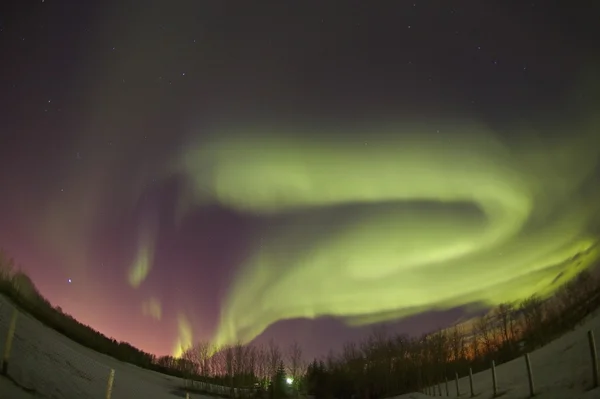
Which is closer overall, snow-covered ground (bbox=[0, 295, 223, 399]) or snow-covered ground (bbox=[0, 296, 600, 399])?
snow-covered ground (bbox=[0, 295, 223, 399])

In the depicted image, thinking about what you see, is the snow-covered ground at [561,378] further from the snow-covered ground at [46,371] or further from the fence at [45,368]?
the snow-covered ground at [46,371]

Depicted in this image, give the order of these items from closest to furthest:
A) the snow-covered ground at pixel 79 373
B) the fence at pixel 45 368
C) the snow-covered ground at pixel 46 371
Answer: the fence at pixel 45 368 < the snow-covered ground at pixel 46 371 < the snow-covered ground at pixel 79 373

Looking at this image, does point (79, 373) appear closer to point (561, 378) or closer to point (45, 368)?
point (45, 368)

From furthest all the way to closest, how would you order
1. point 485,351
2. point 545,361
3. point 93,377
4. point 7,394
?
point 485,351 < point 545,361 < point 93,377 < point 7,394

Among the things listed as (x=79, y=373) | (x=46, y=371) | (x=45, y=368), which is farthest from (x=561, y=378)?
(x=79, y=373)

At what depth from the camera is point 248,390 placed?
275 ft

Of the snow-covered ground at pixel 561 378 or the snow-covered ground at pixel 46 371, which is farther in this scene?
the snow-covered ground at pixel 561 378

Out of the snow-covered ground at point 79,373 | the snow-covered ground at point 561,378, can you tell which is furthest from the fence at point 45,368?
the snow-covered ground at point 561,378

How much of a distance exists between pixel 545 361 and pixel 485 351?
76.2m

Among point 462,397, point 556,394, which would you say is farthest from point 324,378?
point 556,394

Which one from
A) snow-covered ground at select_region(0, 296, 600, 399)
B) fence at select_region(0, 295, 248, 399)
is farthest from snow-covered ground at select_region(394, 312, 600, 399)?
fence at select_region(0, 295, 248, 399)

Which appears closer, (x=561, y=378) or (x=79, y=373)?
(x=561, y=378)

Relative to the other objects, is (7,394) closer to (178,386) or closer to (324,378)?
(178,386)

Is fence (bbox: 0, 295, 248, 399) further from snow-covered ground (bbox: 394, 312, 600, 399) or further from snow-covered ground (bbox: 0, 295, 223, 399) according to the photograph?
snow-covered ground (bbox: 394, 312, 600, 399)
